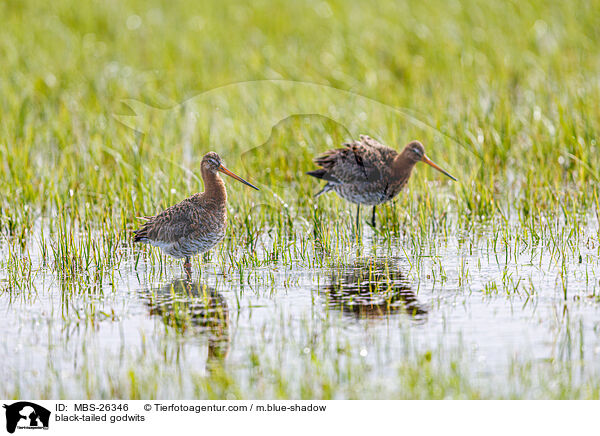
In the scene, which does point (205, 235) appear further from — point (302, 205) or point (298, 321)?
point (302, 205)

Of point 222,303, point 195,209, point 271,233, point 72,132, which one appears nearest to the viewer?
point 222,303

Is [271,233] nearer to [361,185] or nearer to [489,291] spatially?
[361,185]

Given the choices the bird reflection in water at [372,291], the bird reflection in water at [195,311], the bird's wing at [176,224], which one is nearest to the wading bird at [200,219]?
the bird's wing at [176,224]

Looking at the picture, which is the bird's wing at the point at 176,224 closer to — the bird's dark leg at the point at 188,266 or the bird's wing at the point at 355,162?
the bird's dark leg at the point at 188,266

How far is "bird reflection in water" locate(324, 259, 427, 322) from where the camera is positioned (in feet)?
22.5

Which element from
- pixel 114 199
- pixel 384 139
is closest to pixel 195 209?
pixel 114 199

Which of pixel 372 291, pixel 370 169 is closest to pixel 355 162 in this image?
pixel 370 169

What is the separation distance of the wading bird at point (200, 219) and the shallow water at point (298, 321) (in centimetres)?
31

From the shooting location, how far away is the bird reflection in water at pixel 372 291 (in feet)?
22.5

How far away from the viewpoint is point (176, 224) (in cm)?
755

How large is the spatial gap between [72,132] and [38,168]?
152 centimetres
